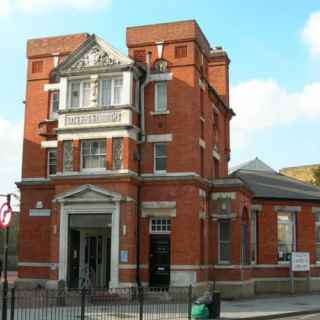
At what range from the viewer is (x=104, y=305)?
22641 mm

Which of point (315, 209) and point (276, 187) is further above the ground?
point (276, 187)

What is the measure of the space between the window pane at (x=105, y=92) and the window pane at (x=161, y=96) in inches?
96.8

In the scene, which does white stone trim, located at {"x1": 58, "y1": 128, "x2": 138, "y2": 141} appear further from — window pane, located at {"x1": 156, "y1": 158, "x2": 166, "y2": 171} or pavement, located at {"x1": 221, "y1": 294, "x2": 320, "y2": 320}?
pavement, located at {"x1": 221, "y1": 294, "x2": 320, "y2": 320}

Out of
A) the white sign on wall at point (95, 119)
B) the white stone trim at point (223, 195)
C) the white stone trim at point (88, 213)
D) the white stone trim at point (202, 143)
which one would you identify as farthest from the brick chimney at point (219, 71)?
the white stone trim at point (88, 213)

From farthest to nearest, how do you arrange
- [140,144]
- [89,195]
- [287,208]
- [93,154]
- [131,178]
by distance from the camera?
[287,208] → [140,144] → [93,154] → [89,195] → [131,178]

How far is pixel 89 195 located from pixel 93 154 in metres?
2.15

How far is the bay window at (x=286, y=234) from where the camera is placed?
A: 115 feet

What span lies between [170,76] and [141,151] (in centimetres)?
397

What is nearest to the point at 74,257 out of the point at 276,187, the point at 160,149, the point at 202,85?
the point at 160,149

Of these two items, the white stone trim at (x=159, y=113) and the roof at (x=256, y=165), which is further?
the roof at (x=256, y=165)

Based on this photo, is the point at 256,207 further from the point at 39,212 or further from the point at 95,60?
the point at 95,60

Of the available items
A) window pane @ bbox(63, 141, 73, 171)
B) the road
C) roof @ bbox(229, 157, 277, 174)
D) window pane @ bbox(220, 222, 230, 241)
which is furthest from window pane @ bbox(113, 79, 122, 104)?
roof @ bbox(229, 157, 277, 174)

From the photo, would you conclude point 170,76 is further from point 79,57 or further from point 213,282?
point 213,282

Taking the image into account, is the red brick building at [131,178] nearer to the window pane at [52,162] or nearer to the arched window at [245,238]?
the window pane at [52,162]
